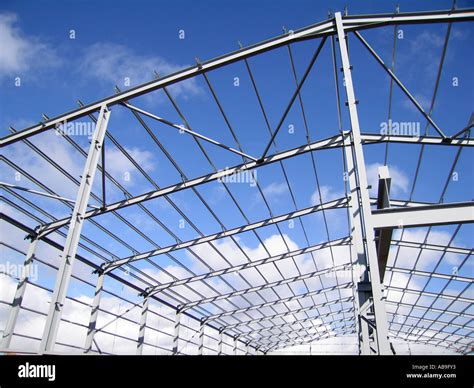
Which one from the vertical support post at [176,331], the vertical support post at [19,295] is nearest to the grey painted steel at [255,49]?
the vertical support post at [19,295]

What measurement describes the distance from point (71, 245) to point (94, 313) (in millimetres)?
11899

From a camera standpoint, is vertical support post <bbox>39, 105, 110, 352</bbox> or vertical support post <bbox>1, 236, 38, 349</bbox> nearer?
vertical support post <bbox>39, 105, 110, 352</bbox>

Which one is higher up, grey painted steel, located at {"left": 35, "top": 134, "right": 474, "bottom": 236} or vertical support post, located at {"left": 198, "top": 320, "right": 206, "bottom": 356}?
grey painted steel, located at {"left": 35, "top": 134, "right": 474, "bottom": 236}

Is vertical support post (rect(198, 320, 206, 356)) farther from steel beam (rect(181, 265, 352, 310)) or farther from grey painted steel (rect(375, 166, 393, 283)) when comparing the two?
grey painted steel (rect(375, 166, 393, 283))

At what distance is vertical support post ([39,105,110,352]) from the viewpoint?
Result: 9.35 meters

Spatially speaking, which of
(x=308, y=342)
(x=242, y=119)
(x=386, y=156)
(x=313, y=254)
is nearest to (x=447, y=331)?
(x=308, y=342)

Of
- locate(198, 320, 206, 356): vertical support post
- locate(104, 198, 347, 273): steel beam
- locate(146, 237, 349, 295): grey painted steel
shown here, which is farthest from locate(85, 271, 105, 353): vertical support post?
locate(198, 320, 206, 356): vertical support post

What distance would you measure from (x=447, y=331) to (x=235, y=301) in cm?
2884

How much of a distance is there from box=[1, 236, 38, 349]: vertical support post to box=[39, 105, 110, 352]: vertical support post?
21.8 ft

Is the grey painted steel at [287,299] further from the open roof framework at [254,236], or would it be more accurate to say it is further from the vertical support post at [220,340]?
the vertical support post at [220,340]

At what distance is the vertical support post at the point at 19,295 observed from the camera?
47.2 feet

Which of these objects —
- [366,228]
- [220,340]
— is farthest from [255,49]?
[220,340]

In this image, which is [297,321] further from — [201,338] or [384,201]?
[384,201]
